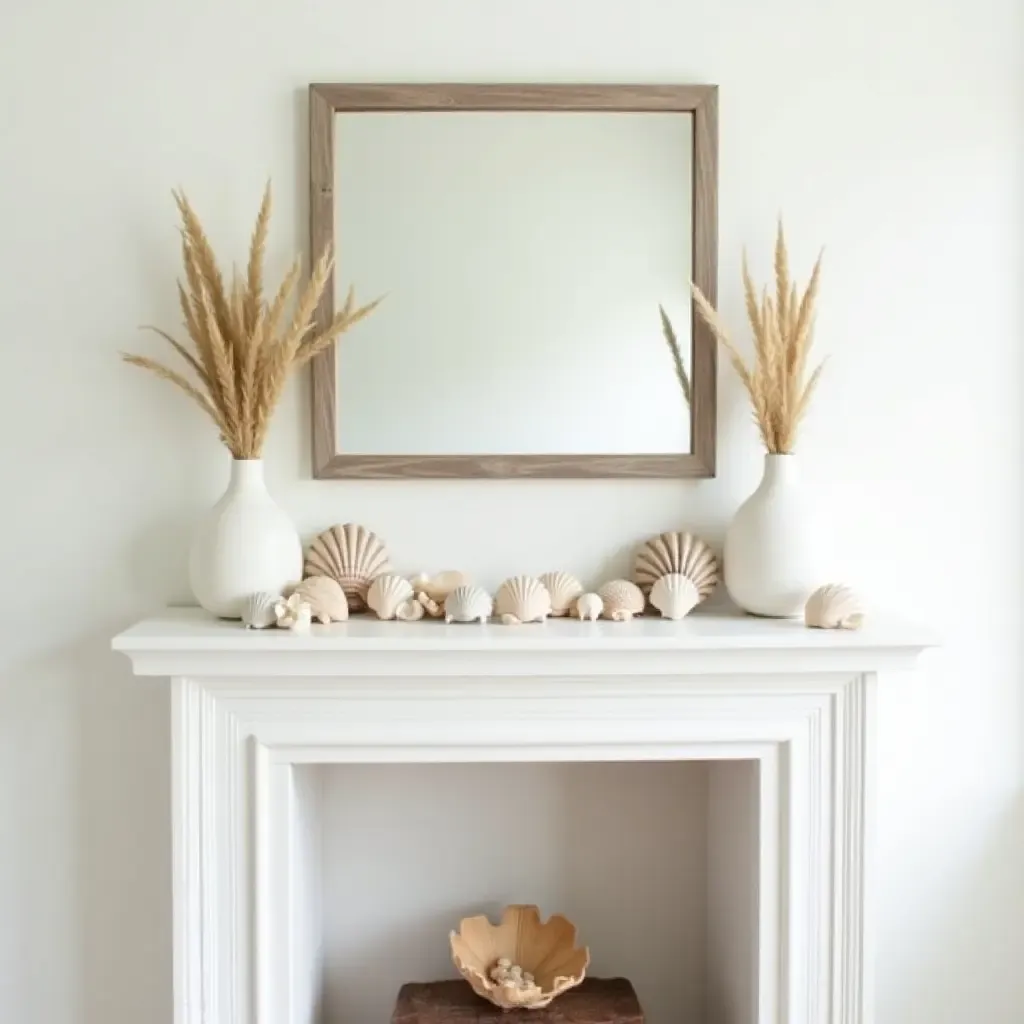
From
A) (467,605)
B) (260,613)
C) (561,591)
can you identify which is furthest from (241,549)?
(561,591)

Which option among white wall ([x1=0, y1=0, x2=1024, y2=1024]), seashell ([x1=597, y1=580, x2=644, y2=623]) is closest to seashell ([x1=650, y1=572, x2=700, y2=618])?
seashell ([x1=597, y1=580, x2=644, y2=623])

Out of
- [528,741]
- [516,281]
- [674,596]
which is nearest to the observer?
[528,741]

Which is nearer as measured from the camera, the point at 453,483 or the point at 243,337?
the point at 243,337

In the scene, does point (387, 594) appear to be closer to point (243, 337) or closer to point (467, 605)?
point (467, 605)

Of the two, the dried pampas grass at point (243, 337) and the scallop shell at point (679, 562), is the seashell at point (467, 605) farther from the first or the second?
the dried pampas grass at point (243, 337)

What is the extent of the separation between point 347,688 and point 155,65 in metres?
1.03

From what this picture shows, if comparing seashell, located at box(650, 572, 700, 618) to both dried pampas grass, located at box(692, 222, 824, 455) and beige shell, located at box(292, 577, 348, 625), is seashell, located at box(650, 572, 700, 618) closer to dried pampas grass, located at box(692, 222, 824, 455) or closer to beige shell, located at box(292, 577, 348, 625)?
dried pampas grass, located at box(692, 222, 824, 455)

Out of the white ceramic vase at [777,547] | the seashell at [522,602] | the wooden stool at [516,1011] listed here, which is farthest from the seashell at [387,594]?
the wooden stool at [516,1011]

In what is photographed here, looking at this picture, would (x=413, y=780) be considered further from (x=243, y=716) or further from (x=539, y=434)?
(x=539, y=434)

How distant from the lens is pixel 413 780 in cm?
188

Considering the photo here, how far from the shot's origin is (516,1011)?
1703 mm

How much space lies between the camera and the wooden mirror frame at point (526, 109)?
1.75m

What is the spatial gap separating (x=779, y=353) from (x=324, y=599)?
30.9 inches

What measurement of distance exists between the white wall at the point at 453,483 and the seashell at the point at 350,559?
0.06m
